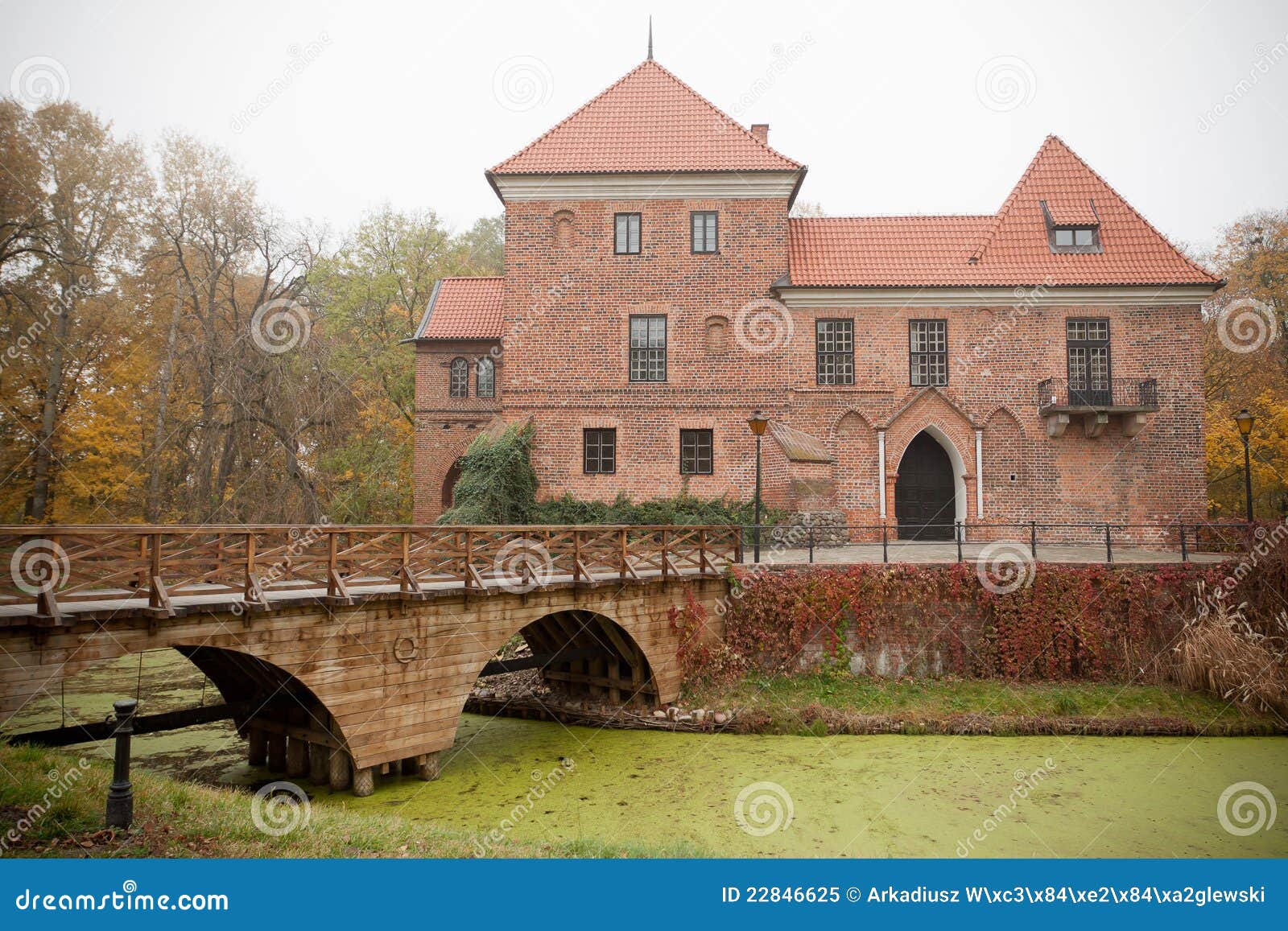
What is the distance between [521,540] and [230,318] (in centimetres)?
1501

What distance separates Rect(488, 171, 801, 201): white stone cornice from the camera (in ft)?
65.6

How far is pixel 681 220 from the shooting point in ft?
66.3

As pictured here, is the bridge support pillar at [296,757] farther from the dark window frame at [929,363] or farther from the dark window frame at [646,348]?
the dark window frame at [929,363]

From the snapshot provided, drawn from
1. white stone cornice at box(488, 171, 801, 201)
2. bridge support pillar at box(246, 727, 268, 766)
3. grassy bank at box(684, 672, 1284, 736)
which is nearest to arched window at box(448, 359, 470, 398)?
white stone cornice at box(488, 171, 801, 201)

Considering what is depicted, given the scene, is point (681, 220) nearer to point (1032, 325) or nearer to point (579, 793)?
point (1032, 325)

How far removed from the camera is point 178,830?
6.19 meters

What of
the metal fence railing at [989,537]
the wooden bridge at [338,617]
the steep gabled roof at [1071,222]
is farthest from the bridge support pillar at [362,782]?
the steep gabled roof at [1071,222]

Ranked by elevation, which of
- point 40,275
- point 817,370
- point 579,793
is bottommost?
point 579,793

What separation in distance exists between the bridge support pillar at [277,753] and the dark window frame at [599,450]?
34.7ft

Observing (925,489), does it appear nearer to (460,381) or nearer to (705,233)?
(705,233)

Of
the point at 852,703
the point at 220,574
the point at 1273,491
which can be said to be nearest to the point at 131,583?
the point at 220,574

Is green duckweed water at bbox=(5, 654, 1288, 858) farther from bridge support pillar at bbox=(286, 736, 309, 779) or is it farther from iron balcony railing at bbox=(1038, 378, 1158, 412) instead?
iron balcony railing at bbox=(1038, 378, 1158, 412)

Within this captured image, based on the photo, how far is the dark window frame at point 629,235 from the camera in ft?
66.4

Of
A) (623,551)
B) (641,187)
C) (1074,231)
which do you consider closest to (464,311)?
(641,187)
